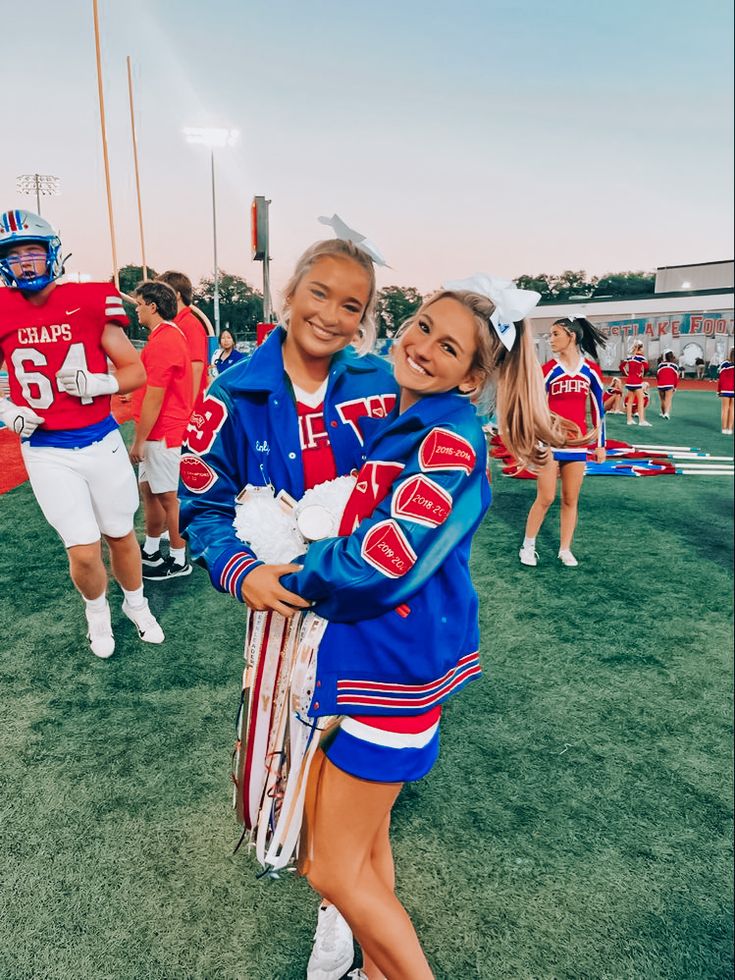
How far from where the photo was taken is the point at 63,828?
2.32 m

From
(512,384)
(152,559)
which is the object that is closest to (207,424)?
(512,384)

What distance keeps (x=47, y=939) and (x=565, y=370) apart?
4.66 metres

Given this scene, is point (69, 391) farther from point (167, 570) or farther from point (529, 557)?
point (529, 557)

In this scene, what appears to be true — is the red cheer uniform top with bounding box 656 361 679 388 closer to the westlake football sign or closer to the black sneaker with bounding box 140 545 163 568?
the black sneaker with bounding box 140 545 163 568

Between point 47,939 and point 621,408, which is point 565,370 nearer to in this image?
point 47,939

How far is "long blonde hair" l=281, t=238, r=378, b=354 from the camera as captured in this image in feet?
5.08

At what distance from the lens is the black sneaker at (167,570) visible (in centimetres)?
464

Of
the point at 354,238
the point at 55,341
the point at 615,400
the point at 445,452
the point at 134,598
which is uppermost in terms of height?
the point at 354,238

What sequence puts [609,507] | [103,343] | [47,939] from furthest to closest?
[609,507], [103,343], [47,939]

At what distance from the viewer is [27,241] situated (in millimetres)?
2807

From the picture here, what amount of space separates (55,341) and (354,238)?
2.06 metres

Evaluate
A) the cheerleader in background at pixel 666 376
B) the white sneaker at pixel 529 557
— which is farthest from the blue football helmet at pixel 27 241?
the cheerleader in background at pixel 666 376

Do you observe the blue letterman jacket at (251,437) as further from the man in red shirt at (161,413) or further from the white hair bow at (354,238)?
the man in red shirt at (161,413)

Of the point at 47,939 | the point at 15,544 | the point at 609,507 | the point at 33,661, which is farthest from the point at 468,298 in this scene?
the point at 609,507
